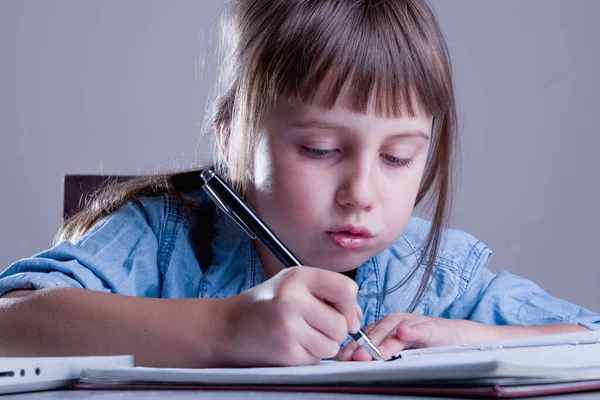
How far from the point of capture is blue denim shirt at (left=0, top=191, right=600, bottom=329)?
2.78ft

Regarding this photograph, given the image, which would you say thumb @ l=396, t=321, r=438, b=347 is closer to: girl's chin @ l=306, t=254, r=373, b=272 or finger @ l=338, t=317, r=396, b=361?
finger @ l=338, t=317, r=396, b=361

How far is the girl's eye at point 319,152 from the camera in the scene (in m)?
0.79

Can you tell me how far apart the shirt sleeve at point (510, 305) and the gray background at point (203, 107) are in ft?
2.91

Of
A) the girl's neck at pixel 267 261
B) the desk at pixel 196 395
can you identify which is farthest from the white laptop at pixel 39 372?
the girl's neck at pixel 267 261

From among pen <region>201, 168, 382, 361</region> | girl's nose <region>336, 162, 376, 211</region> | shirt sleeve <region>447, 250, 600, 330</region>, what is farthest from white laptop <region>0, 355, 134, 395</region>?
shirt sleeve <region>447, 250, 600, 330</region>

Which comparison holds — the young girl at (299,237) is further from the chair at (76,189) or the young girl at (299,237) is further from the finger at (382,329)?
Result: the chair at (76,189)

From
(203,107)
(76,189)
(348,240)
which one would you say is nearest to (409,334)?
(348,240)

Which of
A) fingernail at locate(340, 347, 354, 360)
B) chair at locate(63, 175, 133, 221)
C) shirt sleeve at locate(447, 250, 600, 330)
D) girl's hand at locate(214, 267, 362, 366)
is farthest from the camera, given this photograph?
chair at locate(63, 175, 133, 221)

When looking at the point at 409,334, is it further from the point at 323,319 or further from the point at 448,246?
the point at 448,246

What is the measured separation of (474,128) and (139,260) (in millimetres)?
1224

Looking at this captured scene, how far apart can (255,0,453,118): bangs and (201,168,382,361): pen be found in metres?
0.14

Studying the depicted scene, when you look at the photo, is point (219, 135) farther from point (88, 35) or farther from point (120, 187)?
point (88, 35)

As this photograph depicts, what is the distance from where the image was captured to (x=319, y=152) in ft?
2.61

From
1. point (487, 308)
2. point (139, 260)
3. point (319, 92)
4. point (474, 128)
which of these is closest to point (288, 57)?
point (319, 92)
